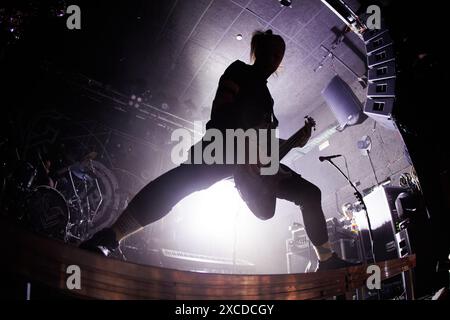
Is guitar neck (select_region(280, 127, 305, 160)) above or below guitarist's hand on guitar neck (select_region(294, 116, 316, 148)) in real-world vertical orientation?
below

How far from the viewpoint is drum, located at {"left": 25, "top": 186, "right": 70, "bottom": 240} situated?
4184 mm

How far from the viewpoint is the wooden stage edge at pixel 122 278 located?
60 cm

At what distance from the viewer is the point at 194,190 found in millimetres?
1720

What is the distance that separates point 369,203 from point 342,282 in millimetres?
3286

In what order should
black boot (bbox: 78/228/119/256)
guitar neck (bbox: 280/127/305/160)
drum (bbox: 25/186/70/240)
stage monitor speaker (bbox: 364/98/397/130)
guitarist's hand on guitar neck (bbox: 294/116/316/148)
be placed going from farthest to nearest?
1. stage monitor speaker (bbox: 364/98/397/130)
2. drum (bbox: 25/186/70/240)
3. guitarist's hand on guitar neck (bbox: 294/116/316/148)
4. guitar neck (bbox: 280/127/305/160)
5. black boot (bbox: 78/228/119/256)

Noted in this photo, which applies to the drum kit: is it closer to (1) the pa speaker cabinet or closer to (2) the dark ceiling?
(2) the dark ceiling

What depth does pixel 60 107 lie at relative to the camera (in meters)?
7.33

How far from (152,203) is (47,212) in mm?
3840

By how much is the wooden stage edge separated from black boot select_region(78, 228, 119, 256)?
0.66m

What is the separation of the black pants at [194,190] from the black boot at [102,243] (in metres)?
0.16
